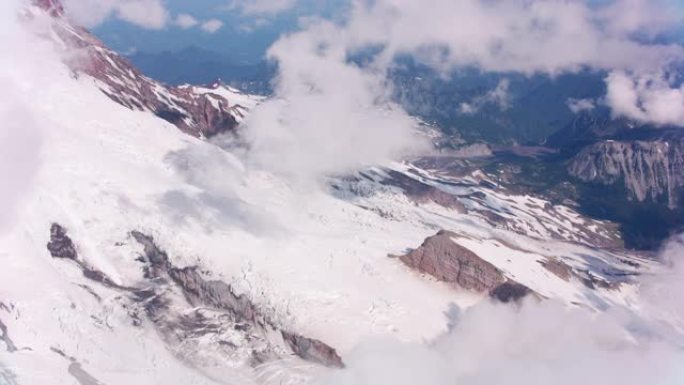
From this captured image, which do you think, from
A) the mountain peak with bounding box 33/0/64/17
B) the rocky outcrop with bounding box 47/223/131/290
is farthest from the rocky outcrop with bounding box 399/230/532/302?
the mountain peak with bounding box 33/0/64/17

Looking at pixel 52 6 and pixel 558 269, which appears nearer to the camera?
pixel 558 269

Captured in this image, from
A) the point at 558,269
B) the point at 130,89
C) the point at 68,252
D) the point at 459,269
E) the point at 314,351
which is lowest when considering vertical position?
the point at 314,351

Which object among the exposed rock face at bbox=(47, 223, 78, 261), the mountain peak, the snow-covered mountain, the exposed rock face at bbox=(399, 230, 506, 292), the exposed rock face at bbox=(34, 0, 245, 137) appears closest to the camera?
the snow-covered mountain

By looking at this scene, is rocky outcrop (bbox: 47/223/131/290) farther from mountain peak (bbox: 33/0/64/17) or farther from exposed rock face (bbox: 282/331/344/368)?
mountain peak (bbox: 33/0/64/17)

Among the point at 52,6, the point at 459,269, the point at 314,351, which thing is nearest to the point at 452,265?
the point at 459,269

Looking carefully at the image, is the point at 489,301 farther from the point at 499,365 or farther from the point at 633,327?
the point at 633,327

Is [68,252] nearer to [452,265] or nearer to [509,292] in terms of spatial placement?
[452,265]
